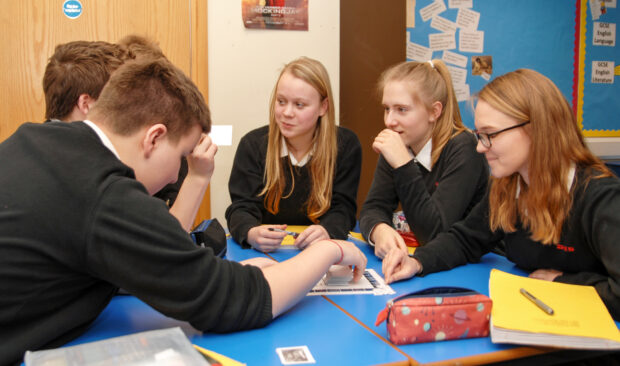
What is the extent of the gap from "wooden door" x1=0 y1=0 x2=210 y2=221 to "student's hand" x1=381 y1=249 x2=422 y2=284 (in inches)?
76.0

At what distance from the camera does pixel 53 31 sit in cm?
258

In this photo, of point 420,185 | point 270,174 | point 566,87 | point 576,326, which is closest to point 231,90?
point 270,174

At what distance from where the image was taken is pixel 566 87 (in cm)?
394

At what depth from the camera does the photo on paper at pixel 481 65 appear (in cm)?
365

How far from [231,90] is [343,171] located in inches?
42.0

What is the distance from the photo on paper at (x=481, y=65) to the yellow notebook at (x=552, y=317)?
9.08 ft

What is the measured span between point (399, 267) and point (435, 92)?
91cm

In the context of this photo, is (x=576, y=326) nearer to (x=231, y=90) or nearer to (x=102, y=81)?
(x=102, y=81)

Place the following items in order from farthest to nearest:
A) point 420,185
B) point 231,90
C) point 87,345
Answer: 1. point 231,90
2. point 420,185
3. point 87,345

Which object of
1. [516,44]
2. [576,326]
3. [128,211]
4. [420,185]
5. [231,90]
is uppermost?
[516,44]

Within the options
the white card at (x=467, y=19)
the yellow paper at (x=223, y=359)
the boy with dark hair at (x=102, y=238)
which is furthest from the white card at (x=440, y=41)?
the yellow paper at (x=223, y=359)

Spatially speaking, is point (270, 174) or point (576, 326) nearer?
point (576, 326)

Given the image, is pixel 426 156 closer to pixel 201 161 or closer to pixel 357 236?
pixel 357 236

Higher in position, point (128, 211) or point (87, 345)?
point (128, 211)
